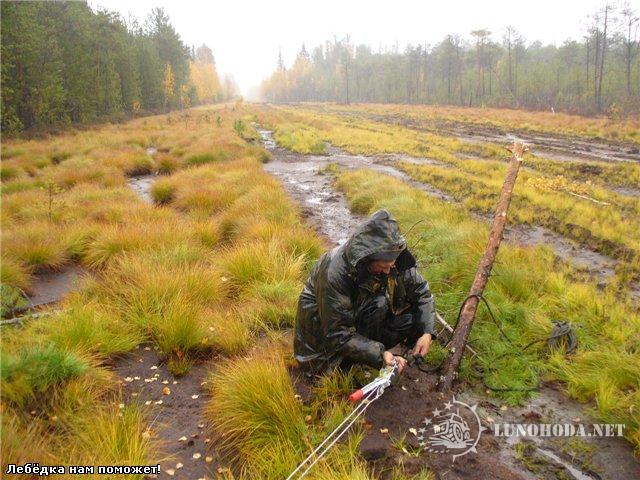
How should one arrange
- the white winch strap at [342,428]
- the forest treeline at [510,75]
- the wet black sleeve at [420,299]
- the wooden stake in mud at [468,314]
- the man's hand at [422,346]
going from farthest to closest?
the forest treeline at [510,75], the wooden stake in mud at [468,314], the wet black sleeve at [420,299], the man's hand at [422,346], the white winch strap at [342,428]

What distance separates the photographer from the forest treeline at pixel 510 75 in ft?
132

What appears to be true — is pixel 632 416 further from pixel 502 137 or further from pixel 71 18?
pixel 71 18

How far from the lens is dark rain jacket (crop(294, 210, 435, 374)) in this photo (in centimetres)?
330

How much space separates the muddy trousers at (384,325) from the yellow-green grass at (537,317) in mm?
858

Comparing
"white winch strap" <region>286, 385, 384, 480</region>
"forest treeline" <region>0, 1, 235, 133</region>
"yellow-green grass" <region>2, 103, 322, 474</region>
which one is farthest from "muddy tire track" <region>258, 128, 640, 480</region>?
"forest treeline" <region>0, 1, 235, 133</region>

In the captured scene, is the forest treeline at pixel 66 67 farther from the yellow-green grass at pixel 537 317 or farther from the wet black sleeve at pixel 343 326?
the wet black sleeve at pixel 343 326

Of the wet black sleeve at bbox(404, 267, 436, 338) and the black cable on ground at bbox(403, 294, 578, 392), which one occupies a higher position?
the wet black sleeve at bbox(404, 267, 436, 338)

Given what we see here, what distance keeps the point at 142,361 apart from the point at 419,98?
238 ft

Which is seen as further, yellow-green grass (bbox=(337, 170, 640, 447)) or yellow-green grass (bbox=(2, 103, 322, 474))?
yellow-green grass (bbox=(337, 170, 640, 447))

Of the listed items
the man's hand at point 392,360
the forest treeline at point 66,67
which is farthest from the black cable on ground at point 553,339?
the forest treeline at point 66,67

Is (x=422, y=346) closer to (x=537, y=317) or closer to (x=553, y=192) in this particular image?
(x=537, y=317)

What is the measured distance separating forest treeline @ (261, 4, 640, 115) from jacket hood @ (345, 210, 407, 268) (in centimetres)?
3594

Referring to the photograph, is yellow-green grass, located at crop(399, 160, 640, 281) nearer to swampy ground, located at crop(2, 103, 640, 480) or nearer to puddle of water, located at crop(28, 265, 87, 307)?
swampy ground, located at crop(2, 103, 640, 480)

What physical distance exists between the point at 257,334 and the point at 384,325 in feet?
5.11
